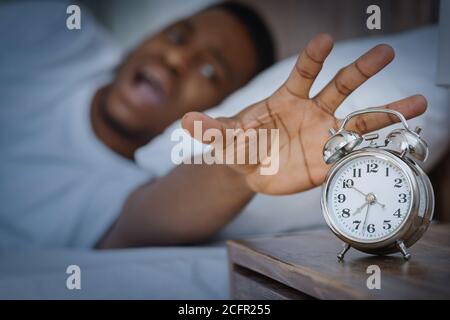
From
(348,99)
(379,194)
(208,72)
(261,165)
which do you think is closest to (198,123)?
(261,165)

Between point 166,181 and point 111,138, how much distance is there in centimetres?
25

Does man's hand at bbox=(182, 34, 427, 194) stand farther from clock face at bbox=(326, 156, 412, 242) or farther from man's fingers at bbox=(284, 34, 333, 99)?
clock face at bbox=(326, 156, 412, 242)

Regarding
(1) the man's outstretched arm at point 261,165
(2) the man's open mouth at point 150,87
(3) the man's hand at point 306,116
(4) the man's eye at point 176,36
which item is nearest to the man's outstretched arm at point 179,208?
(1) the man's outstretched arm at point 261,165

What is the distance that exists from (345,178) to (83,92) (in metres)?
0.85

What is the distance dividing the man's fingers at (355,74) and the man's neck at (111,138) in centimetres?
60

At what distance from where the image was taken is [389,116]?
103 centimetres

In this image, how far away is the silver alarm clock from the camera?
2.77ft

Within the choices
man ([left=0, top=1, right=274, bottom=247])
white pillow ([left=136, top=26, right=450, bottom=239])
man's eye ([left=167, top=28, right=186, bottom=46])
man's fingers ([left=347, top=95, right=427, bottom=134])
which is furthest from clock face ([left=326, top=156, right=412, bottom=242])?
man's eye ([left=167, top=28, right=186, bottom=46])

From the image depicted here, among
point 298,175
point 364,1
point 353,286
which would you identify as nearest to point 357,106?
point 298,175

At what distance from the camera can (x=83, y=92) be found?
1.51 meters

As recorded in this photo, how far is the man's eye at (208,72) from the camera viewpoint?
1495 millimetres

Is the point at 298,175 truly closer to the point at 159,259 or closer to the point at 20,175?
the point at 159,259

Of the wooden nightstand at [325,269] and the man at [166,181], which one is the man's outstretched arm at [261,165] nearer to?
the man at [166,181]

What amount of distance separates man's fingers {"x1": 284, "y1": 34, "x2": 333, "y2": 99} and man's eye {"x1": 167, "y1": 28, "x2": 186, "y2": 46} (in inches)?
20.5
